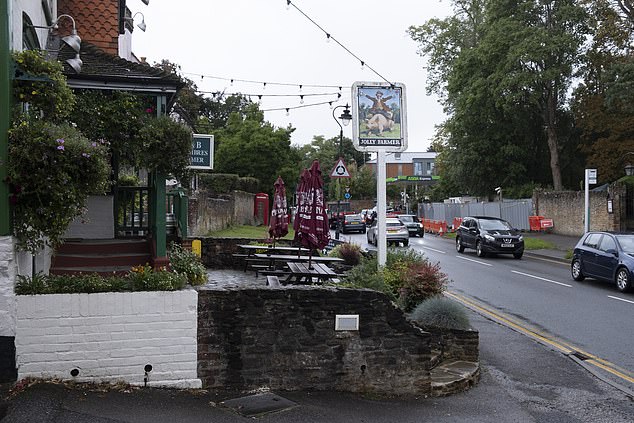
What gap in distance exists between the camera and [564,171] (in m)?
45.0

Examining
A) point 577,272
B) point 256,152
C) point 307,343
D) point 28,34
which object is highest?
point 256,152

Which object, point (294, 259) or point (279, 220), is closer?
point (294, 259)

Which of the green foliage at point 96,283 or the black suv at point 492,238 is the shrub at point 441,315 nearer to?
the green foliage at point 96,283

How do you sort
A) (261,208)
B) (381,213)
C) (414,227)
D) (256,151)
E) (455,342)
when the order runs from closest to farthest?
1. (455,342)
2. (381,213)
3. (414,227)
4. (261,208)
5. (256,151)

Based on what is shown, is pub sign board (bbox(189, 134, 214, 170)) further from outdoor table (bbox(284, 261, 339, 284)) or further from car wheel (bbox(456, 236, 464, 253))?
car wheel (bbox(456, 236, 464, 253))

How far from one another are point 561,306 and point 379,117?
20.0 feet

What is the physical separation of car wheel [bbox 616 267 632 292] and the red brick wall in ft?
42.2

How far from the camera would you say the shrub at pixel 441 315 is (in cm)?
830

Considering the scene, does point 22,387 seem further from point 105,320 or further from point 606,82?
point 606,82

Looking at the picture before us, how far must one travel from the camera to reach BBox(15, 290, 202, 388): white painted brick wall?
6.02m

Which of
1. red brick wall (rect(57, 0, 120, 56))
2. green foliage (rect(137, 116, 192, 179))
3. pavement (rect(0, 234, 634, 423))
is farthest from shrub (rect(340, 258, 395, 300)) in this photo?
red brick wall (rect(57, 0, 120, 56))

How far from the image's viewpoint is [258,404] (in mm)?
6195

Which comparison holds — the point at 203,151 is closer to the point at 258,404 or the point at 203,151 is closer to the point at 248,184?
the point at 258,404

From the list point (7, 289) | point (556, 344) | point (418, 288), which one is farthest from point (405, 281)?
point (7, 289)
